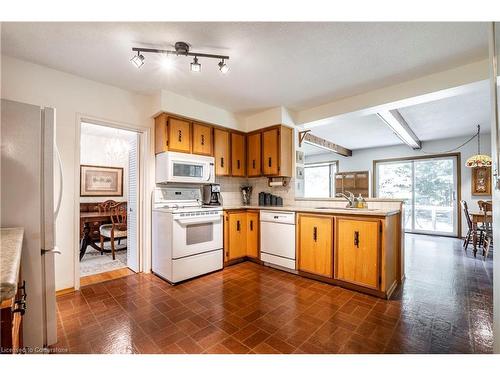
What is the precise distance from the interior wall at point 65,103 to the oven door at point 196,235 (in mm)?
A: 1141

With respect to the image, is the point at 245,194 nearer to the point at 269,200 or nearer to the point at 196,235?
the point at 269,200

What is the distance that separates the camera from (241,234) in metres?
3.37

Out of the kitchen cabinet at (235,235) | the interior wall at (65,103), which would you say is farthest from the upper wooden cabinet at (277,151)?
the interior wall at (65,103)

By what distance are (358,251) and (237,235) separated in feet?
5.45

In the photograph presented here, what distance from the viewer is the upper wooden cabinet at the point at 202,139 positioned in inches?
127

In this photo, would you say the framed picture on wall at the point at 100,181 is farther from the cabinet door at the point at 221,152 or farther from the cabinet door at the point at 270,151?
the cabinet door at the point at 270,151

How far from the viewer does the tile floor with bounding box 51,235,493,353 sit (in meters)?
1.56

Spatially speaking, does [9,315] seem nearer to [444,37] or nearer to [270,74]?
[270,74]

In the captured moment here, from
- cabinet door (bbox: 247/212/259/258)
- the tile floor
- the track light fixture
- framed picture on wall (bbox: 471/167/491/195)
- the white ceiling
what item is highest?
the white ceiling

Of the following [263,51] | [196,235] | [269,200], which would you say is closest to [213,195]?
[196,235]

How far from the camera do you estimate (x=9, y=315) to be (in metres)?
0.84

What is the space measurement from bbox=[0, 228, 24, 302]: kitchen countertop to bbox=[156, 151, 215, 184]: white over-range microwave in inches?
66.1

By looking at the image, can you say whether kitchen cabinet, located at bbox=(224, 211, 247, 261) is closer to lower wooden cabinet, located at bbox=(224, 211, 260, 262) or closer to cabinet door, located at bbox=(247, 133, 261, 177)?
lower wooden cabinet, located at bbox=(224, 211, 260, 262)

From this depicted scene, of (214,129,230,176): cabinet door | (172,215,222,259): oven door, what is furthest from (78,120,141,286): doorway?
(214,129,230,176): cabinet door
